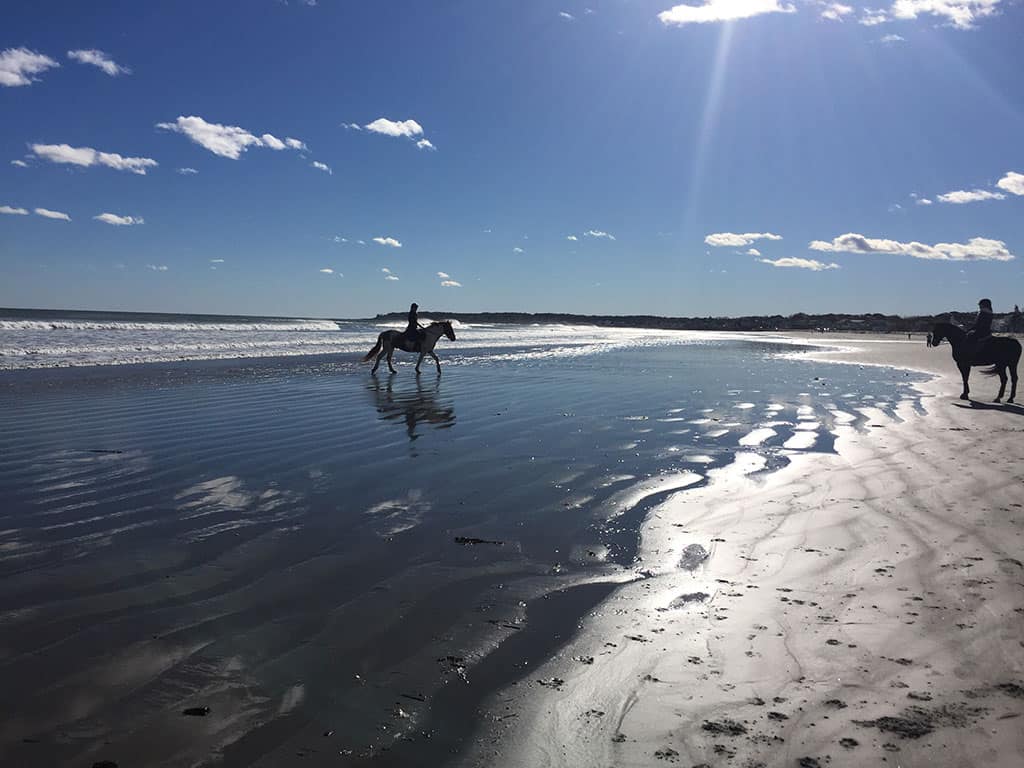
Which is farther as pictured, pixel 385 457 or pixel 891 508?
pixel 385 457

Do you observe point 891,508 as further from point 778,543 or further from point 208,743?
point 208,743

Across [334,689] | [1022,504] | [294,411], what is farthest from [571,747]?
[294,411]

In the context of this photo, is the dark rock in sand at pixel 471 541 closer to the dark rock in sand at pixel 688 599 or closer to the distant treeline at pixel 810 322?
the dark rock in sand at pixel 688 599

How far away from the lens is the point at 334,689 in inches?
118

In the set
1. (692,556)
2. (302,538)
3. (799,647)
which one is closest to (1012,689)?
(799,647)

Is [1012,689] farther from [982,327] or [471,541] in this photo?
[982,327]

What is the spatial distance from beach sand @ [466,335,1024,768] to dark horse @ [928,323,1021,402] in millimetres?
9633

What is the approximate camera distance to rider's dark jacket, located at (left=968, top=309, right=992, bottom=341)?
14.3 meters

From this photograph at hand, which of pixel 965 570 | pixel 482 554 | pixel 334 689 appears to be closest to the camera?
pixel 334 689

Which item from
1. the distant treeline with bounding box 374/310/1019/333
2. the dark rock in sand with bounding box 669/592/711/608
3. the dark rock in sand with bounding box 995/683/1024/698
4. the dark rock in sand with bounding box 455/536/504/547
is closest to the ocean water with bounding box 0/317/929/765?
the dark rock in sand with bounding box 455/536/504/547

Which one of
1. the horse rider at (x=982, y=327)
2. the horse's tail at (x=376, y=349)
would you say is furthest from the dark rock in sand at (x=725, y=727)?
the horse's tail at (x=376, y=349)

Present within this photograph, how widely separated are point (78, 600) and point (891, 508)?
6.46 meters

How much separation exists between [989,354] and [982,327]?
73 centimetres

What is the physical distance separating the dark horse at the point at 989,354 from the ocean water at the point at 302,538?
3826 mm
